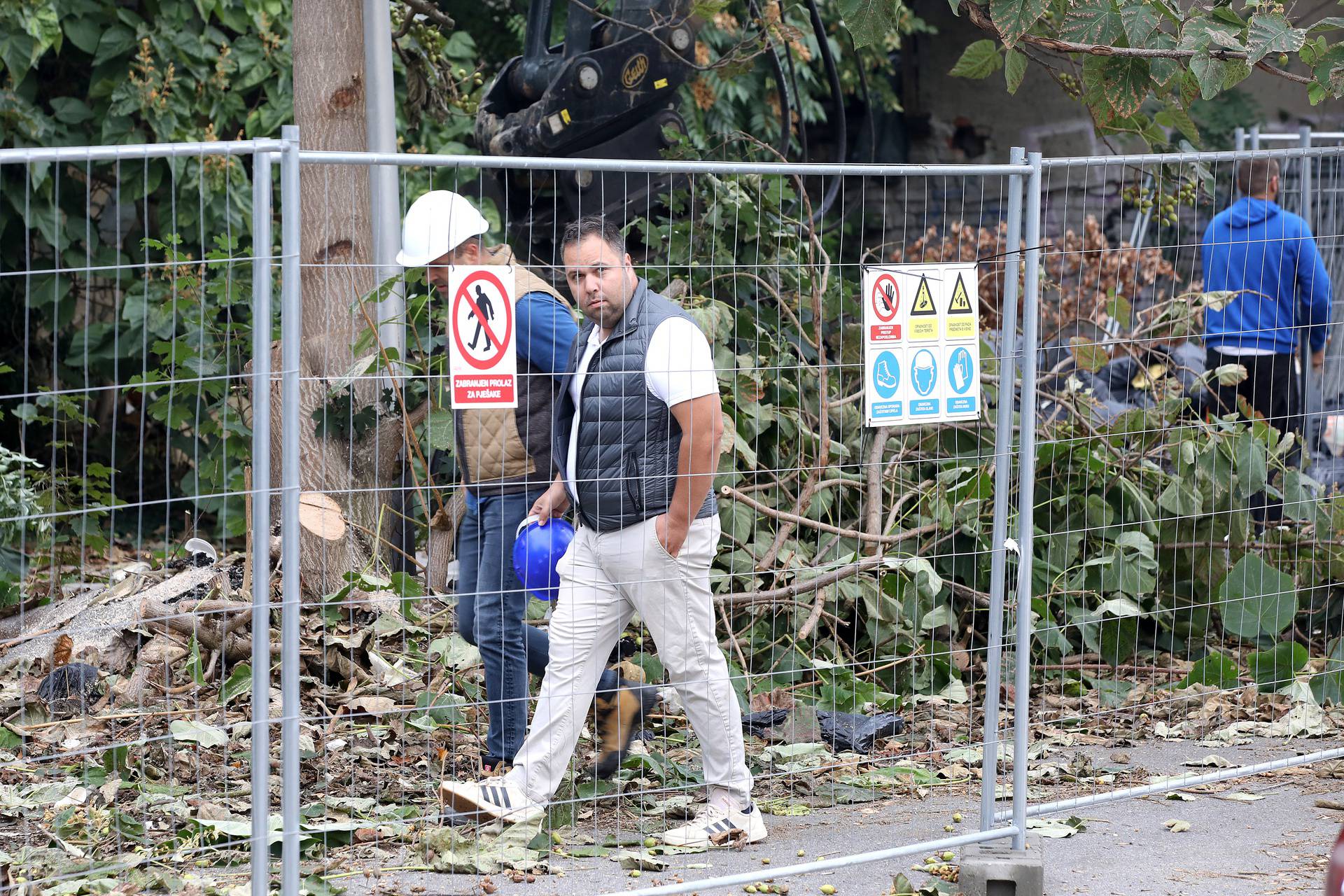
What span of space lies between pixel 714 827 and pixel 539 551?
3.16 feet

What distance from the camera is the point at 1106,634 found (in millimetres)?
5949

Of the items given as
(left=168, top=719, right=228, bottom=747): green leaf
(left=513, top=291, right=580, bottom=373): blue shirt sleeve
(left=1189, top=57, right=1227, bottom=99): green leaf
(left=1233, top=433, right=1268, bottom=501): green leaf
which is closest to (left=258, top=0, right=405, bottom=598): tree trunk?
(left=168, top=719, right=228, bottom=747): green leaf

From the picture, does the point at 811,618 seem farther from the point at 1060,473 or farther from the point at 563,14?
the point at 563,14

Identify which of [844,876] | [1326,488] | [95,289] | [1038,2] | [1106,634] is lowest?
[844,876]

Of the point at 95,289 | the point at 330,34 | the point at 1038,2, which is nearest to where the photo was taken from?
the point at 1038,2

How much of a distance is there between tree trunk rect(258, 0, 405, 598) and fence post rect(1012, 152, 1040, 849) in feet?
8.68

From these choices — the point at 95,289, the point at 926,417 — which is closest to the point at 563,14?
the point at 95,289

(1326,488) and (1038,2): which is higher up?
(1038,2)

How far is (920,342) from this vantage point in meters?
4.07

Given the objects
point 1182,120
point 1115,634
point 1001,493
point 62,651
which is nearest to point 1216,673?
point 1115,634

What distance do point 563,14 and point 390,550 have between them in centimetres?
653

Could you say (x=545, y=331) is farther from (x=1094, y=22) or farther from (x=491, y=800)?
(x=1094, y=22)

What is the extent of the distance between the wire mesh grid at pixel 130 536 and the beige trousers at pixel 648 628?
34.5 inches

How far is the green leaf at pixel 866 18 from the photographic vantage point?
15.4 ft
